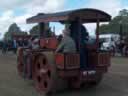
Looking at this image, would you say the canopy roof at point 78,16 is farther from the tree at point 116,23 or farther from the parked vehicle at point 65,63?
the tree at point 116,23

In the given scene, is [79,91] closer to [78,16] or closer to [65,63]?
[65,63]

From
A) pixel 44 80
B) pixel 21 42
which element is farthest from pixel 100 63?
pixel 21 42

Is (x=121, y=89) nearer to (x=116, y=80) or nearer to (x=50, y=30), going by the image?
(x=116, y=80)

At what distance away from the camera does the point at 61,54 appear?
9.09 meters

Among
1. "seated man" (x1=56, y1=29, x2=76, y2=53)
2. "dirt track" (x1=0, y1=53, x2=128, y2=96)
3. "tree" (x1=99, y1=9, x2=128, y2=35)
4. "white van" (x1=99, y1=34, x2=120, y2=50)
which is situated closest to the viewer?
"seated man" (x1=56, y1=29, x2=76, y2=53)

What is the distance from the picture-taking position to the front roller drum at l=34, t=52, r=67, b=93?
30.3ft

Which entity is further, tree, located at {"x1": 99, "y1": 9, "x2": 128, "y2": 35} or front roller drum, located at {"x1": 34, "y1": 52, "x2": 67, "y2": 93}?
tree, located at {"x1": 99, "y1": 9, "x2": 128, "y2": 35}

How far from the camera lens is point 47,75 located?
955 cm

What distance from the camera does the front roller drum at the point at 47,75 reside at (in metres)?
9.24

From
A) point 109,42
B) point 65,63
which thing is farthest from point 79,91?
point 109,42

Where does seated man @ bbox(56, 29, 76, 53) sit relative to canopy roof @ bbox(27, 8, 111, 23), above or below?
below

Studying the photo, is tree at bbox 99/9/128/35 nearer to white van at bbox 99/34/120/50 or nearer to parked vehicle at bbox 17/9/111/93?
white van at bbox 99/34/120/50

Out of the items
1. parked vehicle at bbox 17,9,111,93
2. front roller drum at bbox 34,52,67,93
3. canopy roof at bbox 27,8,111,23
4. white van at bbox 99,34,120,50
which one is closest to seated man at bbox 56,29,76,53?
parked vehicle at bbox 17,9,111,93

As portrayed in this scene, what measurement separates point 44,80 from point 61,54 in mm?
1036
